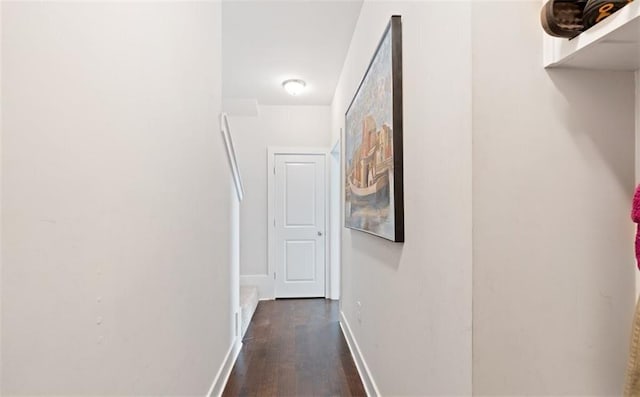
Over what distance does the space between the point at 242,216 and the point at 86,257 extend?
144 inches

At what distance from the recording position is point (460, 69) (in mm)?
992

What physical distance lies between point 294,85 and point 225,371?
2.75 metres

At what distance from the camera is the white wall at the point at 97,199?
71cm

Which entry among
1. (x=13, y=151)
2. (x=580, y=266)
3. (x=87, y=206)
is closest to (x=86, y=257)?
(x=87, y=206)

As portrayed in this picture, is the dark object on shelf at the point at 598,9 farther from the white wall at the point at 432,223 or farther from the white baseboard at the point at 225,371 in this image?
the white baseboard at the point at 225,371

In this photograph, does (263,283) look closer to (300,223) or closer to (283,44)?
(300,223)

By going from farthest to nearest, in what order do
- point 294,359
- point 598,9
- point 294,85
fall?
point 294,85 → point 294,359 → point 598,9

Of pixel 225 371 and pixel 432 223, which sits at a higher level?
pixel 432 223

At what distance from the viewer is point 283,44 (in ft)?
9.61

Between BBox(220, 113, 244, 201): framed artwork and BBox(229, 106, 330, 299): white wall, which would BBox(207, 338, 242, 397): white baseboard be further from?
BBox(229, 106, 330, 299): white wall

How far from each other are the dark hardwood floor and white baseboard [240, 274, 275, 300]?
0.56 meters

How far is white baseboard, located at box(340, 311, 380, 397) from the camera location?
6.70ft

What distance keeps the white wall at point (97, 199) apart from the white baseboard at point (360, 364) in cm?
103

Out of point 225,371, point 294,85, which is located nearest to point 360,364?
point 225,371
